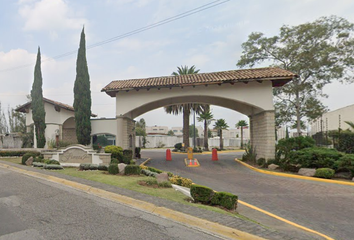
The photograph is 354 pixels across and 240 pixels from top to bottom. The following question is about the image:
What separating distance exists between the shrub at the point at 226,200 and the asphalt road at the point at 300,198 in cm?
134

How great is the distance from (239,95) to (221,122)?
25.4 meters

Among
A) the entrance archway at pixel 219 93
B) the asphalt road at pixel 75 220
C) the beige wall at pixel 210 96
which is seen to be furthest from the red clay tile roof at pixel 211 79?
the asphalt road at pixel 75 220

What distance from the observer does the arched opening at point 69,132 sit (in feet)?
85.2

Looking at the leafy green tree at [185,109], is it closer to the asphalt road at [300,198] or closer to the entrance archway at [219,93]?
the entrance archway at [219,93]

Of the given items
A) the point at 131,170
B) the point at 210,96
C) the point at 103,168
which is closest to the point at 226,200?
the point at 131,170

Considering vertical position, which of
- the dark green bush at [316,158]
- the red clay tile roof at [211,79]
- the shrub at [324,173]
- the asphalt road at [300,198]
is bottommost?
the asphalt road at [300,198]

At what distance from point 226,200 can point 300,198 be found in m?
3.53

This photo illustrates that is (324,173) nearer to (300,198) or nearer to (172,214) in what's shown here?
(300,198)

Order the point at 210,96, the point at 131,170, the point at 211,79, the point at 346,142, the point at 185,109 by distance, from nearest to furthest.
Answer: the point at 131,170, the point at 346,142, the point at 211,79, the point at 210,96, the point at 185,109

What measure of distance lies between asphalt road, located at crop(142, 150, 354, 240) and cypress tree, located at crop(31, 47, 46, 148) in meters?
16.4

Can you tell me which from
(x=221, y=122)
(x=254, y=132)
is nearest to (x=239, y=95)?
(x=254, y=132)

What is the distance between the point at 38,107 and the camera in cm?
2239

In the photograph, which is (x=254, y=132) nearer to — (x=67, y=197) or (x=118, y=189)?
(x=118, y=189)

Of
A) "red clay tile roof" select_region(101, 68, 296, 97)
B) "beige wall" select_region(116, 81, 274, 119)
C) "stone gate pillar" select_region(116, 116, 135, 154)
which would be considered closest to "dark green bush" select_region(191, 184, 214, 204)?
"red clay tile roof" select_region(101, 68, 296, 97)
